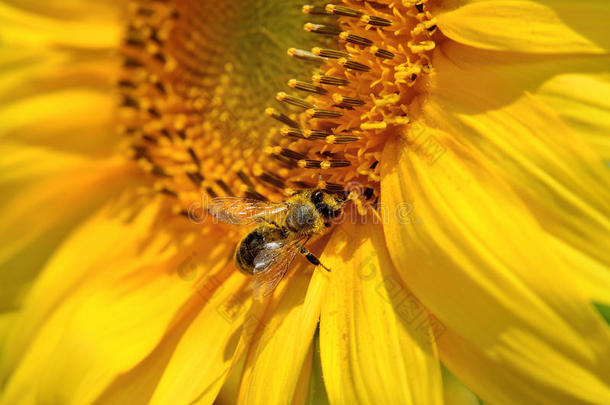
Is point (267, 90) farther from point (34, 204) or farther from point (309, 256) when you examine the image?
point (34, 204)

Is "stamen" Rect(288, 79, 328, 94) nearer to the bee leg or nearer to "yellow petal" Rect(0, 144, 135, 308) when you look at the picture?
the bee leg

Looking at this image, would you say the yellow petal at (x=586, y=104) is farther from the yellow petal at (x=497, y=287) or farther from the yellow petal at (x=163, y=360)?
the yellow petal at (x=163, y=360)

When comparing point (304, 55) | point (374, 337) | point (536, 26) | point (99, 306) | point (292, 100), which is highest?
point (536, 26)

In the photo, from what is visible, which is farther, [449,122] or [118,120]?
[118,120]

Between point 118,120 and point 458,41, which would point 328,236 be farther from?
point 118,120

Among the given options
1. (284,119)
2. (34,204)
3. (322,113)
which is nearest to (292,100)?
(284,119)

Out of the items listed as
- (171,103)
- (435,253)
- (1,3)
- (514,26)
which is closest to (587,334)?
(435,253)
